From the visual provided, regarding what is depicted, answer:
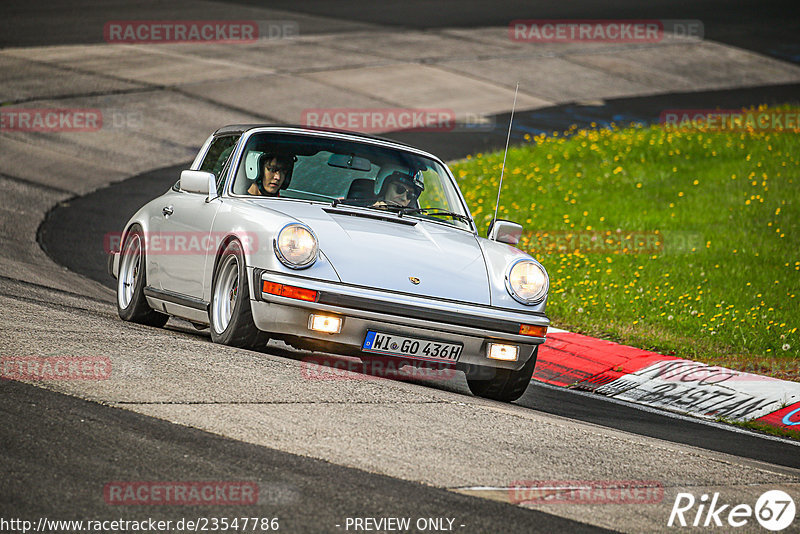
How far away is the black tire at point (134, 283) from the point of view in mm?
8688

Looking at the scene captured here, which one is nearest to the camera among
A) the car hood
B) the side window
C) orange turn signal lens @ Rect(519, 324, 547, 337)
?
the car hood

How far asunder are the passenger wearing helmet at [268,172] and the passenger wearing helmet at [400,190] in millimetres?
→ 665

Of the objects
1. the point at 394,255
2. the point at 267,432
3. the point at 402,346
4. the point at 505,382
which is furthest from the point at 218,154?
the point at 267,432

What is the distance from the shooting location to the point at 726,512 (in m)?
4.89

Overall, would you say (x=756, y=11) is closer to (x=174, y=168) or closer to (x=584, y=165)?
(x=584, y=165)

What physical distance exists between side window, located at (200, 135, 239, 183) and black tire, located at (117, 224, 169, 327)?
73 centimetres

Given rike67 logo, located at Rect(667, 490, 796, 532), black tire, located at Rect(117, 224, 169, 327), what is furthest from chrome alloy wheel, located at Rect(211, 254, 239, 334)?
rike67 logo, located at Rect(667, 490, 796, 532)

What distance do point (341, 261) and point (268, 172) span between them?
139cm

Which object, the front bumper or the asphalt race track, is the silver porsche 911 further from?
the asphalt race track

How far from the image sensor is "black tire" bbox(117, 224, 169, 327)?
869cm

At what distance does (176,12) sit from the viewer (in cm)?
3161

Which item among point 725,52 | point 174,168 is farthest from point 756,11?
point 174,168

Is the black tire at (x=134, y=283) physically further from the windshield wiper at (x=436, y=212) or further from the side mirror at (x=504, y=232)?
the side mirror at (x=504, y=232)

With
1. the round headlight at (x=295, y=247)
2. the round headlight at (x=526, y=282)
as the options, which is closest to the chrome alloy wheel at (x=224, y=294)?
the round headlight at (x=295, y=247)
